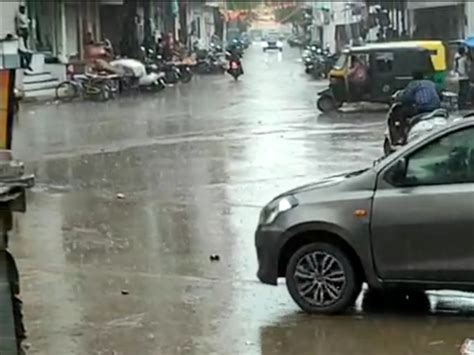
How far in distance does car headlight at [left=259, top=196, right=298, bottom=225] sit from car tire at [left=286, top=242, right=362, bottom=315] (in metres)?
0.33

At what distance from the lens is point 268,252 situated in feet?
28.6

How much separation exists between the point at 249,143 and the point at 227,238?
966cm

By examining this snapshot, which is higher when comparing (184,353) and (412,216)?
(412,216)

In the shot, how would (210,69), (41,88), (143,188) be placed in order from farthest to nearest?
(210,69)
(41,88)
(143,188)

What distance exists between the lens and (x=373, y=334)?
8055 millimetres

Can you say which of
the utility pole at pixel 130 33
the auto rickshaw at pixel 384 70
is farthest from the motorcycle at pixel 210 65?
the auto rickshaw at pixel 384 70

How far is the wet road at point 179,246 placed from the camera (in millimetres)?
8102

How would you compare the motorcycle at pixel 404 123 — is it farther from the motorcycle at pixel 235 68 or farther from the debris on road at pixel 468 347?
the motorcycle at pixel 235 68

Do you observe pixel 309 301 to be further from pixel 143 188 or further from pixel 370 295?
pixel 143 188

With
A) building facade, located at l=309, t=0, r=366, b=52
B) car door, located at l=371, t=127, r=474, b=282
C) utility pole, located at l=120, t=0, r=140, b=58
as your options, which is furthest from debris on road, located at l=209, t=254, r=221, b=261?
building facade, located at l=309, t=0, r=366, b=52

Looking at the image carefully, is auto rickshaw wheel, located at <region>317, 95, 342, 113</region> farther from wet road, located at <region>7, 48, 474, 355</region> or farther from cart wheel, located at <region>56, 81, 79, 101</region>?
cart wheel, located at <region>56, 81, 79, 101</region>

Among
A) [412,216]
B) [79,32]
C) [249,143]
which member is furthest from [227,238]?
[79,32]

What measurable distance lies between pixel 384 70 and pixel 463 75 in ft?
6.64

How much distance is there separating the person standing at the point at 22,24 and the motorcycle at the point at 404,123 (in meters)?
20.6
